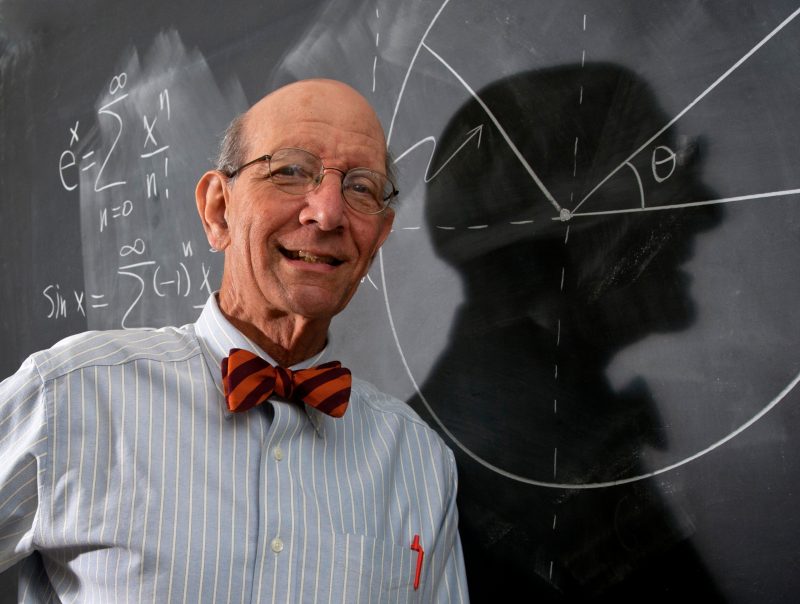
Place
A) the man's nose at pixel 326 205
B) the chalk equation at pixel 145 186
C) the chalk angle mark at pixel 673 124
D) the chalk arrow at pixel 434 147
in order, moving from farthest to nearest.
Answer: the chalk equation at pixel 145 186, the chalk arrow at pixel 434 147, the man's nose at pixel 326 205, the chalk angle mark at pixel 673 124

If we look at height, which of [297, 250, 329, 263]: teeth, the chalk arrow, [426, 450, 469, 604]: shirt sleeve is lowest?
[426, 450, 469, 604]: shirt sleeve

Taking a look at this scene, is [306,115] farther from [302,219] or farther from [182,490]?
[182,490]

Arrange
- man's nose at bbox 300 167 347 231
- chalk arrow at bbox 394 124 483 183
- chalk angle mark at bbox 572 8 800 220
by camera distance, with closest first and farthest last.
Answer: chalk angle mark at bbox 572 8 800 220 < man's nose at bbox 300 167 347 231 < chalk arrow at bbox 394 124 483 183

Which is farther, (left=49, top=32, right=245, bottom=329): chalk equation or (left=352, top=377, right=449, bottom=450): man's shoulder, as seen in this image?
(left=49, top=32, right=245, bottom=329): chalk equation

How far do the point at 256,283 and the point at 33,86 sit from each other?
1.44 meters

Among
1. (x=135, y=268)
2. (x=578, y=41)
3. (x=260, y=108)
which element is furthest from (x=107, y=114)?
(x=578, y=41)

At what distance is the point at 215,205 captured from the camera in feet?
3.26

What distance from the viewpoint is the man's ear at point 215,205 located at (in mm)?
983

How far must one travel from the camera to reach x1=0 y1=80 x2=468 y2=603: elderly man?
813mm

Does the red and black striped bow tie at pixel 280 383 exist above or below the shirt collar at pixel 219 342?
below

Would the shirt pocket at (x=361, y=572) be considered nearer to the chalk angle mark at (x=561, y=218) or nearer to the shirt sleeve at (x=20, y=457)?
the chalk angle mark at (x=561, y=218)

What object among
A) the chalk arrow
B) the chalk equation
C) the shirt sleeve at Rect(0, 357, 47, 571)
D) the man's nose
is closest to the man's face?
the man's nose

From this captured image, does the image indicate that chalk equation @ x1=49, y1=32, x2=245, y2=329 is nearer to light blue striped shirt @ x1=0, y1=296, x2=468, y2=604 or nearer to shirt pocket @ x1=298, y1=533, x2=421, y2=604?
light blue striped shirt @ x1=0, y1=296, x2=468, y2=604

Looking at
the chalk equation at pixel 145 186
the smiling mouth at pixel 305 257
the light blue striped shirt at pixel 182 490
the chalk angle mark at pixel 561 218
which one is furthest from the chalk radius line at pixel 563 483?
the chalk equation at pixel 145 186
